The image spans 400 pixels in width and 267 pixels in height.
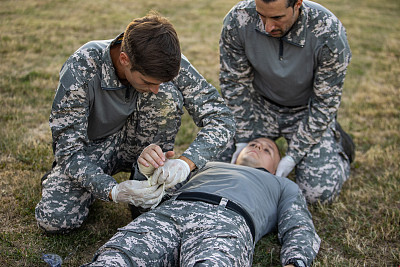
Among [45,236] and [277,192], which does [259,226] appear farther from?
[45,236]

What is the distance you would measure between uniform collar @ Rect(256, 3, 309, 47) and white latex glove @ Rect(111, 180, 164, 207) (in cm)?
194

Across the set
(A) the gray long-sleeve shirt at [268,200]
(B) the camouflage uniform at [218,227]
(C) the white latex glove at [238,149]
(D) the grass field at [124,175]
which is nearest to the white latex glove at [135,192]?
(B) the camouflage uniform at [218,227]

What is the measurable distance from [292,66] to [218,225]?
1.96 m

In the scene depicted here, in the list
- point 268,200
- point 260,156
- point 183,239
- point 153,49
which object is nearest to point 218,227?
point 183,239

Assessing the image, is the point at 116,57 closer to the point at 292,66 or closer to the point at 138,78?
the point at 138,78

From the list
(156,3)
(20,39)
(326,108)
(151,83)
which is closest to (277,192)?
(326,108)

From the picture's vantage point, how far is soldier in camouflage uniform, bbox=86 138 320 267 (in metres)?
2.77

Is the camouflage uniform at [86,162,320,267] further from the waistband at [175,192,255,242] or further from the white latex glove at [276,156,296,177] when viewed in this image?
the white latex glove at [276,156,296,177]

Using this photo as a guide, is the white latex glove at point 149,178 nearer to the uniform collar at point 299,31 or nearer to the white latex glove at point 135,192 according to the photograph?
the white latex glove at point 135,192

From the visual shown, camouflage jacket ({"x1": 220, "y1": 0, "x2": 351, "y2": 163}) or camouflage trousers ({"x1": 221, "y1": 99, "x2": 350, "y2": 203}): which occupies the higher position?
camouflage jacket ({"x1": 220, "y1": 0, "x2": 351, "y2": 163})

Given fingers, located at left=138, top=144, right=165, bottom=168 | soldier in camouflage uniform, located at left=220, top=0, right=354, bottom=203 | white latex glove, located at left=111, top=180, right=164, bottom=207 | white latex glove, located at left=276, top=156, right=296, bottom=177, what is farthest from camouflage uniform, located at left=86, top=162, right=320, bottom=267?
soldier in camouflage uniform, located at left=220, top=0, right=354, bottom=203

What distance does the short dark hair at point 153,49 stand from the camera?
287 cm

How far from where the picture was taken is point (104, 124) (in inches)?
140

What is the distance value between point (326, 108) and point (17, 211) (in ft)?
9.64
